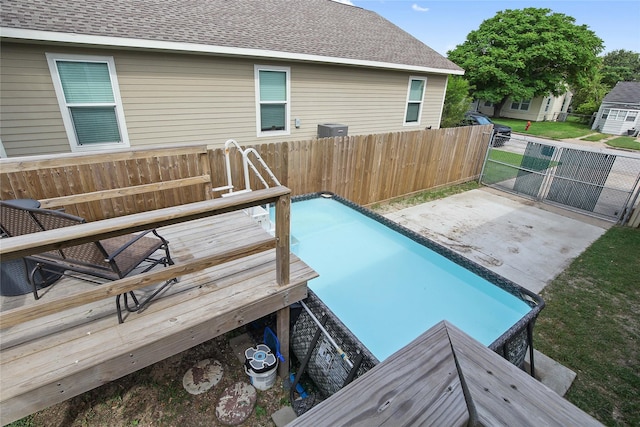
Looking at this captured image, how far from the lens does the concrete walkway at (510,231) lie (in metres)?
4.84

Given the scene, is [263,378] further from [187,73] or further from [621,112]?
[621,112]

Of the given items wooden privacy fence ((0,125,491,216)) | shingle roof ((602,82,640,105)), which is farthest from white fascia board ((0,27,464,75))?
shingle roof ((602,82,640,105))

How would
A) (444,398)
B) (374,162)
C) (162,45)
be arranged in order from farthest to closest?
(374,162), (162,45), (444,398)

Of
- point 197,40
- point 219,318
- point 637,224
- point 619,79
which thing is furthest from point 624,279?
point 619,79

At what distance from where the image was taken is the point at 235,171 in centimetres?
486

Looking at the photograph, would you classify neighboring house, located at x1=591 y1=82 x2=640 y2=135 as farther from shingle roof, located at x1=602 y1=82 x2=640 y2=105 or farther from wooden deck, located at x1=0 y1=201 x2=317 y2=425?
wooden deck, located at x1=0 y1=201 x2=317 y2=425

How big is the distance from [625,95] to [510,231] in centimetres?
2837

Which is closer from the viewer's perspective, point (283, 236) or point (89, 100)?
point (283, 236)

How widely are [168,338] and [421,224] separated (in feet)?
17.2

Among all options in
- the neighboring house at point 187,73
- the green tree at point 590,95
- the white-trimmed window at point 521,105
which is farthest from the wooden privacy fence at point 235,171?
the green tree at point 590,95

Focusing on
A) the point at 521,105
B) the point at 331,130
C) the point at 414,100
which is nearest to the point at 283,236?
the point at 331,130

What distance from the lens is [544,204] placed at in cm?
758

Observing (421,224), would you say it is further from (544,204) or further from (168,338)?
(168,338)

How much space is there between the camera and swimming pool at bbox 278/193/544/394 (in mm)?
3066
